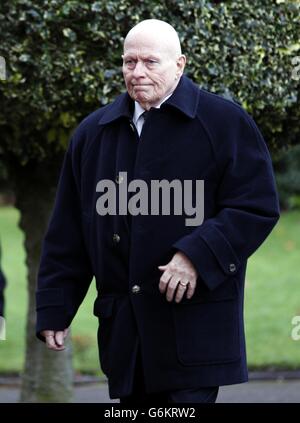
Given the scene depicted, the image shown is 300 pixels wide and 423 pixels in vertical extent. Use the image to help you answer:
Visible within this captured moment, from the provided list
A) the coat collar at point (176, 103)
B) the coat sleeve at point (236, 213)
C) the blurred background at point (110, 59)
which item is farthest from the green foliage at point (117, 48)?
the coat sleeve at point (236, 213)

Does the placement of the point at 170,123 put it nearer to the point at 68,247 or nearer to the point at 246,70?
the point at 68,247

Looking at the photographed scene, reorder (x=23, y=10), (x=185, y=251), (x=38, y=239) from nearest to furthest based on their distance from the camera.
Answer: (x=185, y=251) → (x=23, y=10) → (x=38, y=239)

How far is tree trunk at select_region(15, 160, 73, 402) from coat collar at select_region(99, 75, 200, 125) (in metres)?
2.56

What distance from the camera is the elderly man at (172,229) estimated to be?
4.12 meters

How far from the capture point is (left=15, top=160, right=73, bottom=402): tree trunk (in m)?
7.06

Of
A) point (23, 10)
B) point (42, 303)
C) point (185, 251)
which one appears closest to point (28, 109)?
point (23, 10)

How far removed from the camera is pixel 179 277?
160 inches

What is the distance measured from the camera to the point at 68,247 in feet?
14.7

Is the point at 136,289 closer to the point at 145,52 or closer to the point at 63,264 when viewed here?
the point at 63,264

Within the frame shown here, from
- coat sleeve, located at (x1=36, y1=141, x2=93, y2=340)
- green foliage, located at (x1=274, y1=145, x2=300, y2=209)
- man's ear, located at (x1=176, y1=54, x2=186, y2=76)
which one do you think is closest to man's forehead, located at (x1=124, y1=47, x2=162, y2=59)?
man's ear, located at (x1=176, y1=54, x2=186, y2=76)

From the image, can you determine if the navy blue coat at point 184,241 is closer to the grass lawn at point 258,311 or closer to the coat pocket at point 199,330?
the coat pocket at point 199,330

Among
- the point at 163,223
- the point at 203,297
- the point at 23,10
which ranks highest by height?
the point at 23,10

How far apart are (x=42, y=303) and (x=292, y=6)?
2.16m

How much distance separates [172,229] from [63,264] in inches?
21.0
